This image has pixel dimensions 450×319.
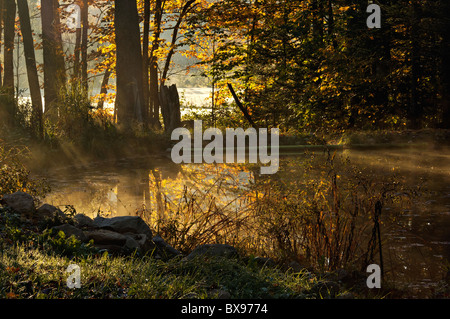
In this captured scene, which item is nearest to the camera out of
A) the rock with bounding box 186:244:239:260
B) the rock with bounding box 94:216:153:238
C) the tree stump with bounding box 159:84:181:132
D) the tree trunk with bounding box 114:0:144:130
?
the rock with bounding box 186:244:239:260

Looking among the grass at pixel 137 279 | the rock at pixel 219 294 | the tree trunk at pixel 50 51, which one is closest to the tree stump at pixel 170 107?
the tree trunk at pixel 50 51

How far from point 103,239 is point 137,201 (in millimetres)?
2562

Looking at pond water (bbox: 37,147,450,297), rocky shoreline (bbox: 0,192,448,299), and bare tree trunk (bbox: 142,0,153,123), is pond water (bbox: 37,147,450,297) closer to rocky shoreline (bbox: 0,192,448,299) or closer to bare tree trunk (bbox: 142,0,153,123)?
rocky shoreline (bbox: 0,192,448,299)

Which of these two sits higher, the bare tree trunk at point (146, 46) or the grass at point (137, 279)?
the bare tree trunk at point (146, 46)

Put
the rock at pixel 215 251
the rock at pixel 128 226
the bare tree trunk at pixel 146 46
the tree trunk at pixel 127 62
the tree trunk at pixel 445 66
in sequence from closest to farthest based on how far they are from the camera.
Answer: the rock at pixel 215 251, the rock at pixel 128 226, the tree trunk at pixel 445 66, the tree trunk at pixel 127 62, the bare tree trunk at pixel 146 46

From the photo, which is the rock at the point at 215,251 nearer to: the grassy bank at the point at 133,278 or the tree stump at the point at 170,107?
the grassy bank at the point at 133,278

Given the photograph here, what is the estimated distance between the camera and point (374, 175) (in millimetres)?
7719

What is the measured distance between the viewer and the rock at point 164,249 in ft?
14.0

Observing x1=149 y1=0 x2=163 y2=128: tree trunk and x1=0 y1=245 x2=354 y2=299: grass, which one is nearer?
x1=0 y1=245 x2=354 y2=299: grass

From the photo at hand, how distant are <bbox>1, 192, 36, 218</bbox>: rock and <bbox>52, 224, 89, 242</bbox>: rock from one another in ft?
1.77

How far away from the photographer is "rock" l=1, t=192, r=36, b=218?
185 inches

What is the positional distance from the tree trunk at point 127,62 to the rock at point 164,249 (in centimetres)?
793

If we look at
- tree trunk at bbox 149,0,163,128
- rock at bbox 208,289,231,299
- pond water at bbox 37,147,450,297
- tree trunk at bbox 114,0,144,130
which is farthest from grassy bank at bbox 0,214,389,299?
tree trunk at bbox 149,0,163,128

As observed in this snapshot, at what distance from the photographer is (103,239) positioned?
4324 mm
